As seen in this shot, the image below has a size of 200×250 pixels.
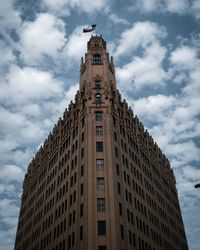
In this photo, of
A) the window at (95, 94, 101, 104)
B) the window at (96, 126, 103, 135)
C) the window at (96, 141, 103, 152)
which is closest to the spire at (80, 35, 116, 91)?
the window at (95, 94, 101, 104)

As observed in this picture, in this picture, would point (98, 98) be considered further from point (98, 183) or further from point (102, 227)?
point (102, 227)

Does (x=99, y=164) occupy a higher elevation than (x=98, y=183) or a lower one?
higher

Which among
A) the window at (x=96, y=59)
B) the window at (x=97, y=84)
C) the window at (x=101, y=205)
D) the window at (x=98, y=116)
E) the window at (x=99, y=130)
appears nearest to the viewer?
the window at (x=101, y=205)

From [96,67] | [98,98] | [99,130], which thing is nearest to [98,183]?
[99,130]

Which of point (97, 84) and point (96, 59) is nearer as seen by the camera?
point (97, 84)

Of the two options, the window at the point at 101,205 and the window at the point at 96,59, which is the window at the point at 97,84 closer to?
the window at the point at 96,59

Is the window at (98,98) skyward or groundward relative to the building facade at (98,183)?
skyward

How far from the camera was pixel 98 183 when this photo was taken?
55.8 meters

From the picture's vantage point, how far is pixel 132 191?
64.9 m

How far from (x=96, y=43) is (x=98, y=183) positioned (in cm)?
4850

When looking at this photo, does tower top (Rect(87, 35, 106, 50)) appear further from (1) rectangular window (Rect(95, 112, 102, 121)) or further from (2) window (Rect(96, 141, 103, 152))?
(2) window (Rect(96, 141, 103, 152))

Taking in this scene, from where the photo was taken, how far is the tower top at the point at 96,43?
84.9 m

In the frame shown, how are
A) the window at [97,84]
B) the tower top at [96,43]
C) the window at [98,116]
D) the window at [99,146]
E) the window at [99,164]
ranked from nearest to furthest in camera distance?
the window at [99,164] < the window at [99,146] < the window at [98,116] < the window at [97,84] < the tower top at [96,43]

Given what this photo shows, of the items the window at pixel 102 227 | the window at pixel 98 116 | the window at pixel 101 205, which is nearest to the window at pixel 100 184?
the window at pixel 101 205
